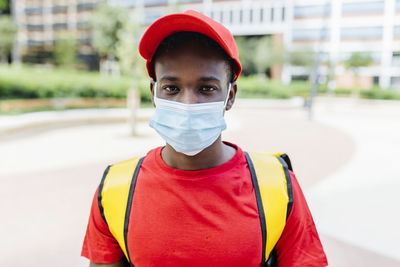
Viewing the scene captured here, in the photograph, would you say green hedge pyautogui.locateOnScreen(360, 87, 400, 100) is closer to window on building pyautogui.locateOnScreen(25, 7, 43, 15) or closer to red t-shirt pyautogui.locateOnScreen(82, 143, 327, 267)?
red t-shirt pyautogui.locateOnScreen(82, 143, 327, 267)

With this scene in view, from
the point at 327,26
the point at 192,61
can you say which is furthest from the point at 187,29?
the point at 327,26

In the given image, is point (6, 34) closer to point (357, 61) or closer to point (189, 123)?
point (357, 61)

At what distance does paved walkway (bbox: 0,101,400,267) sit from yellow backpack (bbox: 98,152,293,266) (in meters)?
2.48

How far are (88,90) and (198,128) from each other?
16569 millimetres

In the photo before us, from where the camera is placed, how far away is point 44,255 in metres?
3.70

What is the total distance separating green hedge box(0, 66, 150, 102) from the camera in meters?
15.0

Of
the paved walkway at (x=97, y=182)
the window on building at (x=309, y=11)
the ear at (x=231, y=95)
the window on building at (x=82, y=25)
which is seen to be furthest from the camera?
the window on building at (x=82, y=25)

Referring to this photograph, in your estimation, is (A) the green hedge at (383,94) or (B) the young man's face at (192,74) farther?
(A) the green hedge at (383,94)

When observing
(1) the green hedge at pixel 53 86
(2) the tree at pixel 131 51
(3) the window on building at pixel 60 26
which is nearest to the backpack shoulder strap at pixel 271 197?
(2) the tree at pixel 131 51

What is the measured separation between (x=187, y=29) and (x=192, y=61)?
0.38 feet

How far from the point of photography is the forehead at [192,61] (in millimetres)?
1373

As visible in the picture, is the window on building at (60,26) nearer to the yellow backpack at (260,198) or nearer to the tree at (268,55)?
the tree at (268,55)

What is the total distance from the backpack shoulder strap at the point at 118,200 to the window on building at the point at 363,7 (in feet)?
145

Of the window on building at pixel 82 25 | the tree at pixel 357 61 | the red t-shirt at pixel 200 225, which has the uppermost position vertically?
the window on building at pixel 82 25
